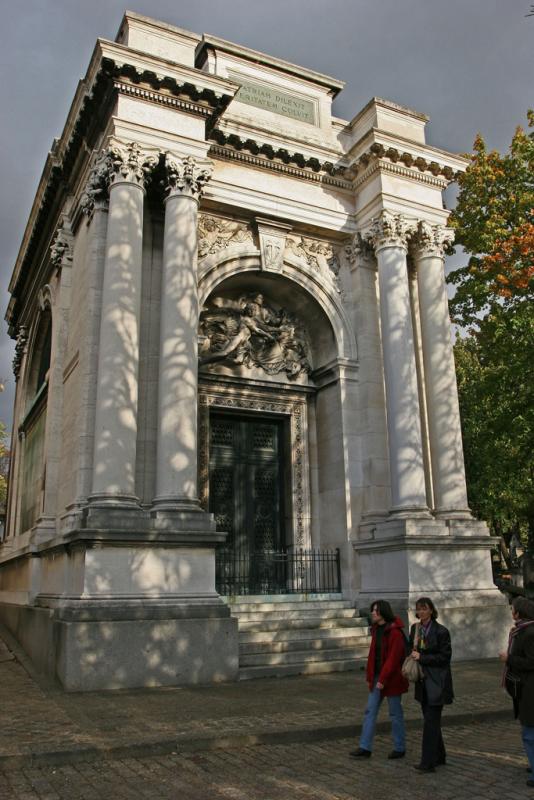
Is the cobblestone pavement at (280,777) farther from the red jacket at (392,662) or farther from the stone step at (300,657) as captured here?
the stone step at (300,657)

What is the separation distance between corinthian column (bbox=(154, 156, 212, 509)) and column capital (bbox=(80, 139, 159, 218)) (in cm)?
48

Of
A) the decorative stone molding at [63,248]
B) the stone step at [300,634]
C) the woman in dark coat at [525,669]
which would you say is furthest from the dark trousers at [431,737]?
the decorative stone molding at [63,248]

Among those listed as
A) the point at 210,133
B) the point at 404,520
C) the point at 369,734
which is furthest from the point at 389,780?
the point at 210,133

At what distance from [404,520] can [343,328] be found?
5132mm

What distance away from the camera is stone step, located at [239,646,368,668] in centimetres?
1159

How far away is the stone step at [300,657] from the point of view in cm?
1159

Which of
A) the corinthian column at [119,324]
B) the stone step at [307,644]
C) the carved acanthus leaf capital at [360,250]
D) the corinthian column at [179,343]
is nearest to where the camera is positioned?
the corinthian column at [119,324]

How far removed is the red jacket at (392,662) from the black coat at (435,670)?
0.78 ft

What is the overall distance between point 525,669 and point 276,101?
15.2 metres

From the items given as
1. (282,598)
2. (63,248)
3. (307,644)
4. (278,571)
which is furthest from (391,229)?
(307,644)

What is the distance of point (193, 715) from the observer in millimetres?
8109

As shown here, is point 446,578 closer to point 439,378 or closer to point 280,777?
point 439,378

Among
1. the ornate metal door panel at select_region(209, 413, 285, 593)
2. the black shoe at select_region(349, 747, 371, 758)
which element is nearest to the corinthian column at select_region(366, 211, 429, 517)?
the ornate metal door panel at select_region(209, 413, 285, 593)

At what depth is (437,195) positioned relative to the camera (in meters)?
17.0
